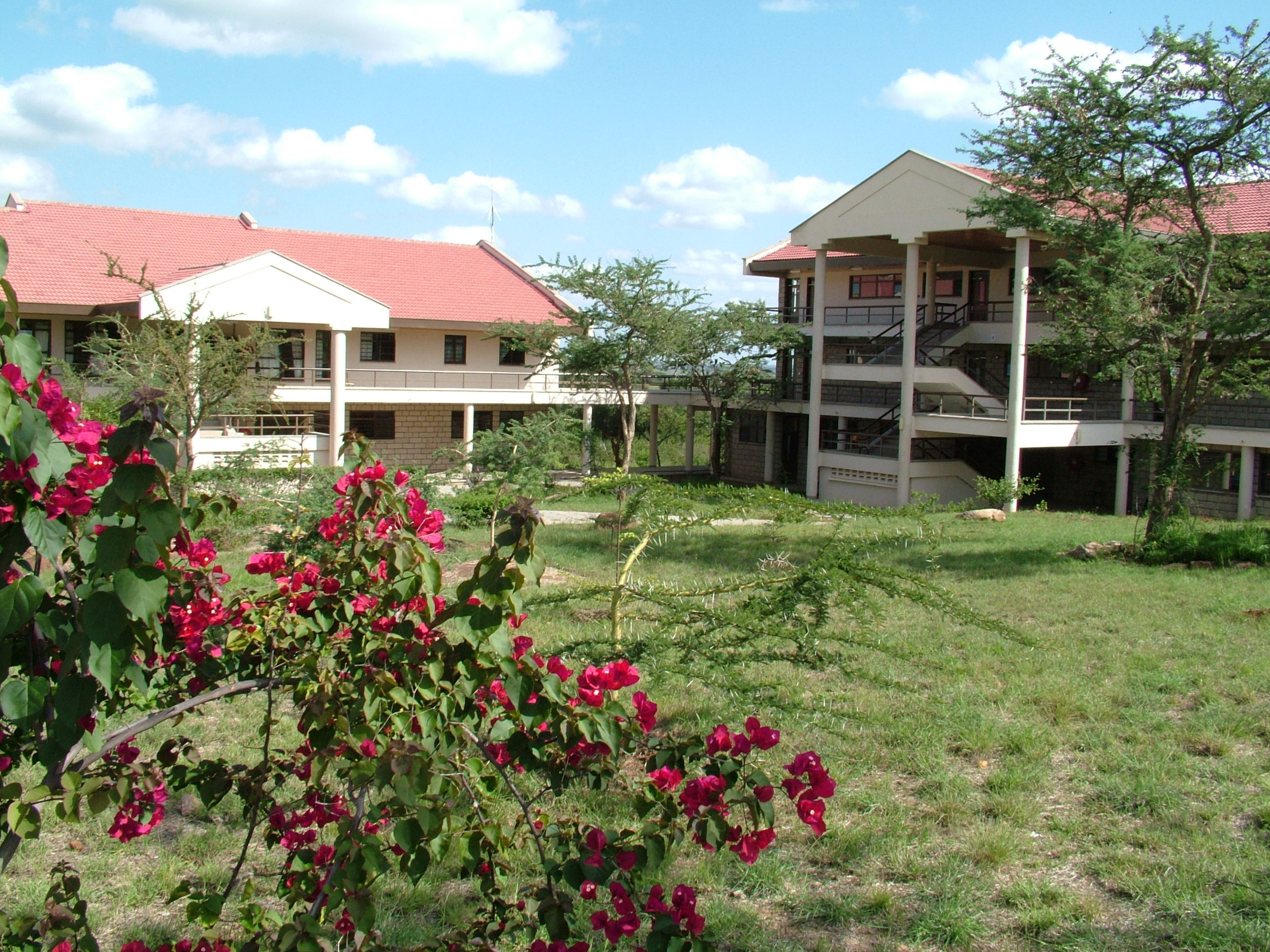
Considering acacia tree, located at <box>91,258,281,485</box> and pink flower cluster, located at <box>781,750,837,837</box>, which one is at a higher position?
acacia tree, located at <box>91,258,281,485</box>

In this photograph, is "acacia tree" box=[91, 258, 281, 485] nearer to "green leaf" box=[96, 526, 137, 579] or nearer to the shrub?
the shrub

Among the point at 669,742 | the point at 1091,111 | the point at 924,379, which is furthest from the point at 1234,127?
the point at 669,742

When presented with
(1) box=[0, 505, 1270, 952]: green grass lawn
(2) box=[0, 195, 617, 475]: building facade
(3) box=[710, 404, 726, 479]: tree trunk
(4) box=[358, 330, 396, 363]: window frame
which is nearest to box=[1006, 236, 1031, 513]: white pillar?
(3) box=[710, 404, 726, 479]: tree trunk

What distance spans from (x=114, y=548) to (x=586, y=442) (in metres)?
31.3

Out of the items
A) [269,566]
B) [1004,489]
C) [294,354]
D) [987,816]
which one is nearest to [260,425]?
[294,354]

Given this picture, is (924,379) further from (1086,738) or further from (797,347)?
(1086,738)

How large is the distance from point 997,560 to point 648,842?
49.6 ft

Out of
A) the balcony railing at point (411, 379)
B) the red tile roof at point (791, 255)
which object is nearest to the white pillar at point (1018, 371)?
the red tile roof at point (791, 255)

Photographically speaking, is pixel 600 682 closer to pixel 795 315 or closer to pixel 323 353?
pixel 323 353

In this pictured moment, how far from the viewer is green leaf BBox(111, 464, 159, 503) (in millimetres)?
2295

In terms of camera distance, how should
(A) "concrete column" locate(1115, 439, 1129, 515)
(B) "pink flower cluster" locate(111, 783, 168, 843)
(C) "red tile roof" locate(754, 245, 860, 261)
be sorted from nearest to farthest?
1. (B) "pink flower cluster" locate(111, 783, 168, 843)
2. (A) "concrete column" locate(1115, 439, 1129, 515)
3. (C) "red tile roof" locate(754, 245, 860, 261)

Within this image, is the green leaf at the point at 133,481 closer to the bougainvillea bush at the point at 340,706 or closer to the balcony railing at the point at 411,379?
the bougainvillea bush at the point at 340,706

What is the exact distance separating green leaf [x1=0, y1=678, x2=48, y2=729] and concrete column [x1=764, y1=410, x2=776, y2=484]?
32.7 m

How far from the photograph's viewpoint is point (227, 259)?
103 feet
